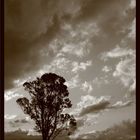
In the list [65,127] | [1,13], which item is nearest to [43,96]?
[65,127]

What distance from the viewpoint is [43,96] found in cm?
1178

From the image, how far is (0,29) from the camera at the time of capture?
324 cm

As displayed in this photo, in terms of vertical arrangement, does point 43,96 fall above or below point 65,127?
above

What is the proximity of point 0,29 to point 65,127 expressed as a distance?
9.03 m

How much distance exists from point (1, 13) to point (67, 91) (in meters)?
8.74

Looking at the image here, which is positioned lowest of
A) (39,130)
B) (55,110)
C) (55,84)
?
(39,130)
